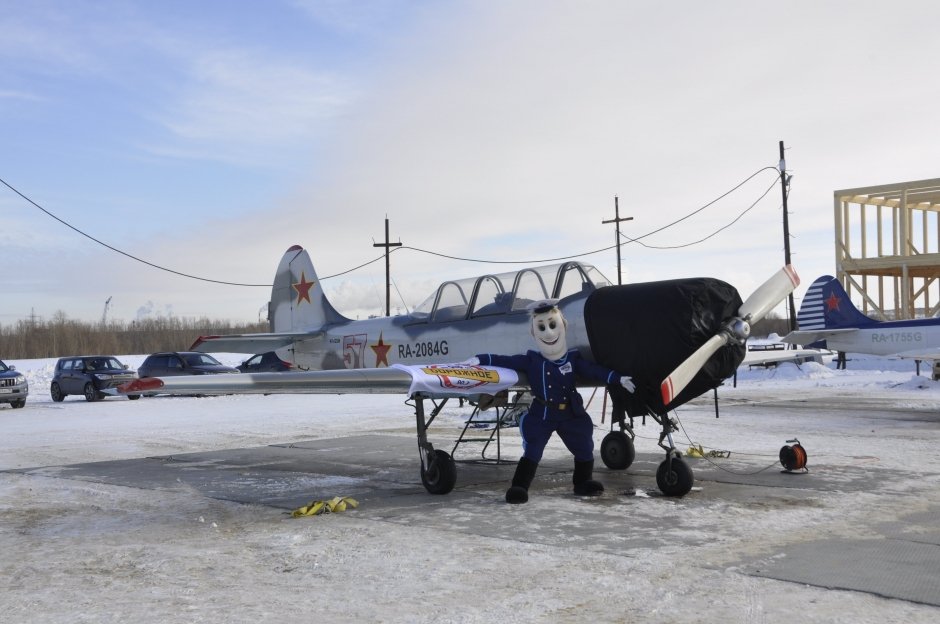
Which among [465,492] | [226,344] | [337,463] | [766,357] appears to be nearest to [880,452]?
[766,357]

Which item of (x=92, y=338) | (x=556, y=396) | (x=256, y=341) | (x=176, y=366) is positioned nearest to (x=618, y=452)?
(x=556, y=396)

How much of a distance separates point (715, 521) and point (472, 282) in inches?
177

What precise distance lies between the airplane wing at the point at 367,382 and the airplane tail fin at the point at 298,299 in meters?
5.12

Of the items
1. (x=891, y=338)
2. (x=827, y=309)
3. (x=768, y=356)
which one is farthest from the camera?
(x=827, y=309)

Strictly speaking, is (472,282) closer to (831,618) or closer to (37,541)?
(37,541)

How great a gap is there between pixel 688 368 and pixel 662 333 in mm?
453

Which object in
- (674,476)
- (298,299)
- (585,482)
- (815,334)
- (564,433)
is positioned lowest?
(585,482)

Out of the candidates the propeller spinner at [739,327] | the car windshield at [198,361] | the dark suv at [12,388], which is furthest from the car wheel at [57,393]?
the propeller spinner at [739,327]

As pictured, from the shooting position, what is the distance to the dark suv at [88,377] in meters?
25.9

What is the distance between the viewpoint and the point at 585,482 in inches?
320

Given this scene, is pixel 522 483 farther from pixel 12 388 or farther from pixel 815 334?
pixel 815 334

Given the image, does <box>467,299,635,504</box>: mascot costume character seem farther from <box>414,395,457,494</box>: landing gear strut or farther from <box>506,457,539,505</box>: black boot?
<box>414,395,457,494</box>: landing gear strut

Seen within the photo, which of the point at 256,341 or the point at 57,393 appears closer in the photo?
the point at 256,341

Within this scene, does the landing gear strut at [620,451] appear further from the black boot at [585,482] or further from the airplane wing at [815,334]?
the airplane wing at [815,334]
